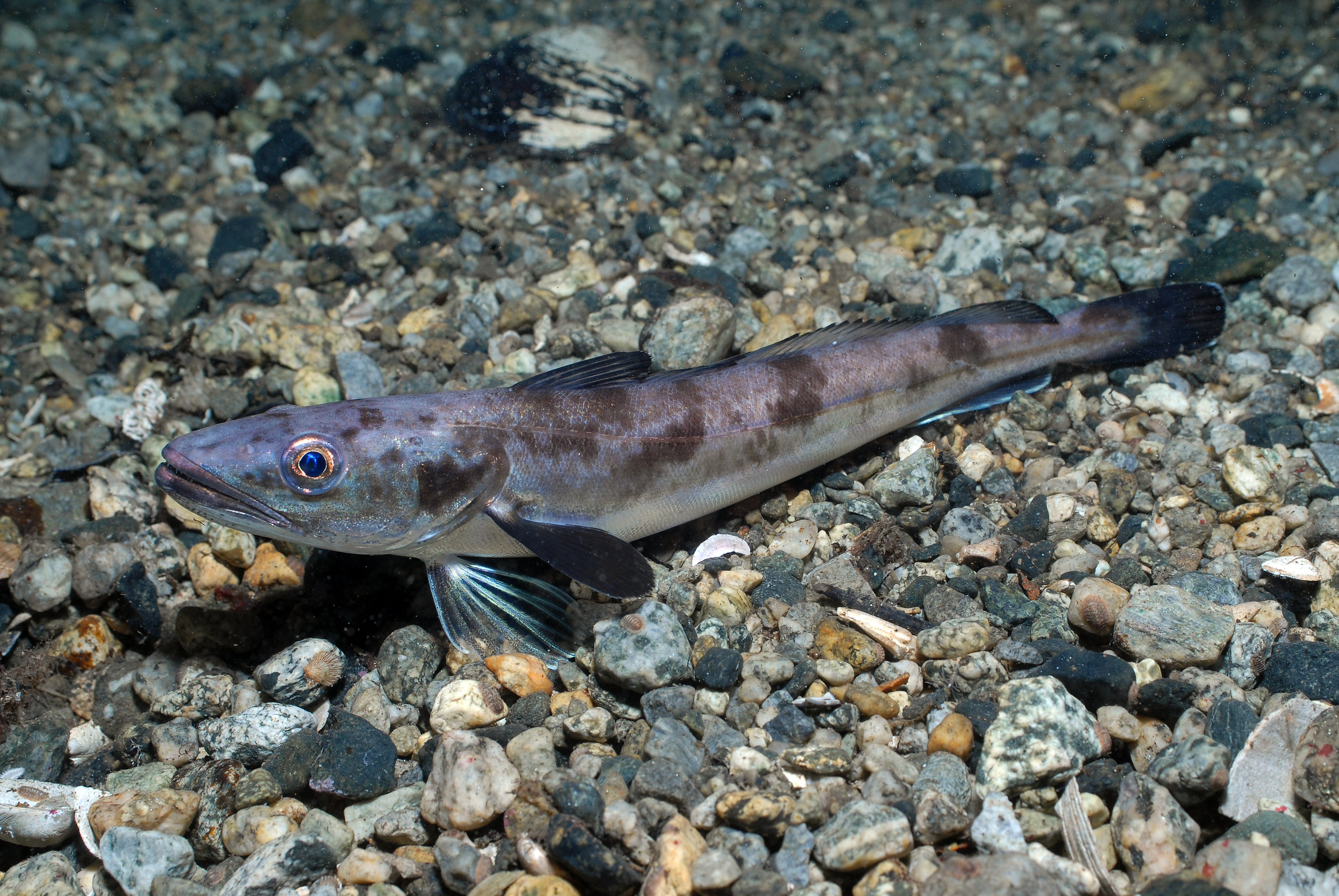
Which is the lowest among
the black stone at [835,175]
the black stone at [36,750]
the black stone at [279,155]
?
the black stone at [36,750]

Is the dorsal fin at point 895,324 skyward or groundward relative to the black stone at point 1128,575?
skyward

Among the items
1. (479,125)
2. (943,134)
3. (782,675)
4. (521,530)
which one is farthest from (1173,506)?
(479,125)

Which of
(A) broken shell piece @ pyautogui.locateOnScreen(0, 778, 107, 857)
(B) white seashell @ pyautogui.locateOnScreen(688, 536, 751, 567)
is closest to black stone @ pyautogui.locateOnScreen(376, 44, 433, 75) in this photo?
(B) white seashell @ pyautogui.locateOnScreen(688, 536, 751, 567)

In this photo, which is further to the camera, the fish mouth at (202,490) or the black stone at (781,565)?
the black stone at (781,565)

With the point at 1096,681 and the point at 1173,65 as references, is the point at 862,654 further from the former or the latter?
the point at 1173,65

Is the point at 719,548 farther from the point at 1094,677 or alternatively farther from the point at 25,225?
the point at 25,225

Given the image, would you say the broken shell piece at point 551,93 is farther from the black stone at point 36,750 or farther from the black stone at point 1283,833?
the black stone at point 1283,833

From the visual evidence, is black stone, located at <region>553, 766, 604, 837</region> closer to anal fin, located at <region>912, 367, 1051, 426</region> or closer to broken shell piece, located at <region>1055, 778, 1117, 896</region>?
broken shell piece, located at <region>1055, 778, 1117, 896</region>

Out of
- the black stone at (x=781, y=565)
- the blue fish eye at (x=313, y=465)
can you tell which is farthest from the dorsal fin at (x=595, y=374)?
the black stone at (x=781, y=565)
